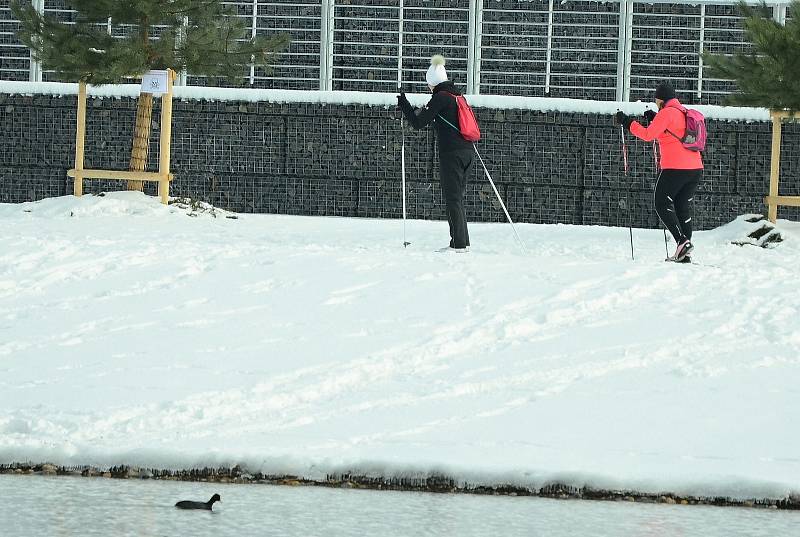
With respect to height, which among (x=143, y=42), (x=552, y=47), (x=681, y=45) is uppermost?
(x=681, y=45)

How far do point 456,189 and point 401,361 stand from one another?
4822 millimetres

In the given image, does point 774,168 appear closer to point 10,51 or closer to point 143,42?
point 143,42

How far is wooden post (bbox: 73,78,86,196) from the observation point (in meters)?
18.0

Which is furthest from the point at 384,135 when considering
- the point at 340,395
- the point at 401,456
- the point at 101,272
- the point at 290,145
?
the point at 401,456

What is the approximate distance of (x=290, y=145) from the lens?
1953cm

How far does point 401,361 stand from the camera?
10336 mm

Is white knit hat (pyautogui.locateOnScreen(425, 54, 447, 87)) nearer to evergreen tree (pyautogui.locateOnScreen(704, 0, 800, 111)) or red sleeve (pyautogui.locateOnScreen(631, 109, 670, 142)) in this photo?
red sleeve (pyautogui.locateOnScreen(631, 109, 670, 142))

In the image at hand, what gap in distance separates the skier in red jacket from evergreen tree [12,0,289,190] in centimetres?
508

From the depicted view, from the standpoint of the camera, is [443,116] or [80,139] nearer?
[443,116]

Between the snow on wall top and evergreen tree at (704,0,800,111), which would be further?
the snow on wall top

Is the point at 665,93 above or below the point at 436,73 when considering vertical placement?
below

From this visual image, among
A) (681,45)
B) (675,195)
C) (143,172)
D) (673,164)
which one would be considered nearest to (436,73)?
(673,164)

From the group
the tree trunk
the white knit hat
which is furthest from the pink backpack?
the tree trunk

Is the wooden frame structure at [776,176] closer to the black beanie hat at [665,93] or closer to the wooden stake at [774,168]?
the wooden stake at [774,168]
